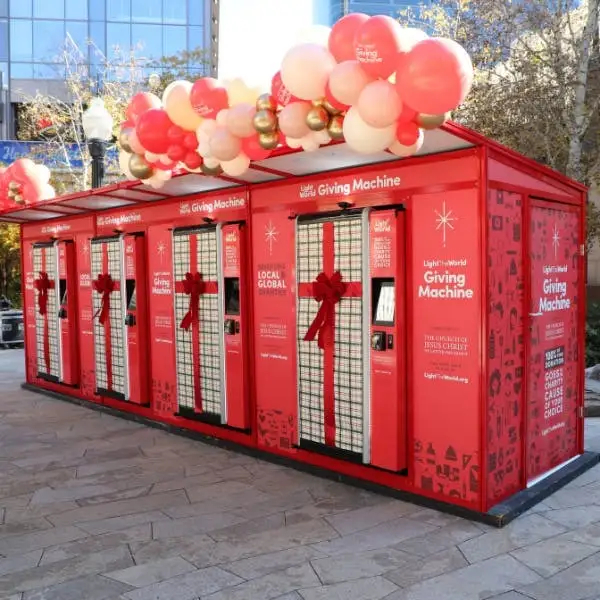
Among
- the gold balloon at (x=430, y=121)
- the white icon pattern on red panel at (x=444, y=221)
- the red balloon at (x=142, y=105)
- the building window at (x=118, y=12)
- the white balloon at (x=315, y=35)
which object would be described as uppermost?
the building window at (x=118, y=12)

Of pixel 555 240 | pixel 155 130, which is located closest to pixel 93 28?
pixel 155 130

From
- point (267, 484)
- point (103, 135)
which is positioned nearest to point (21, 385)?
point (103, 135)

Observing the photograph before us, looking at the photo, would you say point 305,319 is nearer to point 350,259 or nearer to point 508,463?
point 350,259

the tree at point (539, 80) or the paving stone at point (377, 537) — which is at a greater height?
the tree at point (539, 80)

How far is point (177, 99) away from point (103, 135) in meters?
4.31

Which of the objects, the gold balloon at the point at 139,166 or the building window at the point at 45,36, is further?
the building window at the point at 45,36

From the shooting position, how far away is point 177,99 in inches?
174

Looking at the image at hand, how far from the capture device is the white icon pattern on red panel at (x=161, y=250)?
6.68 m

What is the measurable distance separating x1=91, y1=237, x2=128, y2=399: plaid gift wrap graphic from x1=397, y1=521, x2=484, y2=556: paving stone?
13.8 feet

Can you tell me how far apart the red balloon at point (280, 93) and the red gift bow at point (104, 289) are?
4033 mm

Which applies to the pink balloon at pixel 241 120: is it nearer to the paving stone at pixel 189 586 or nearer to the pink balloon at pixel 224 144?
the pink balloon at pixel 224 144

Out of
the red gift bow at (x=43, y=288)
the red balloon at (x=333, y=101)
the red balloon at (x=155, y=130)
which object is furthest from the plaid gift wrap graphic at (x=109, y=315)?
the red balloon at (x=333, y=101)

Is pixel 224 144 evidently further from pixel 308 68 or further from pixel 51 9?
pixel 51 9

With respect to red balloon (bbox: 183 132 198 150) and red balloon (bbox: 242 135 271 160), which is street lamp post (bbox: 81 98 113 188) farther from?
red balloon (bbox: 242 135 271 160)
